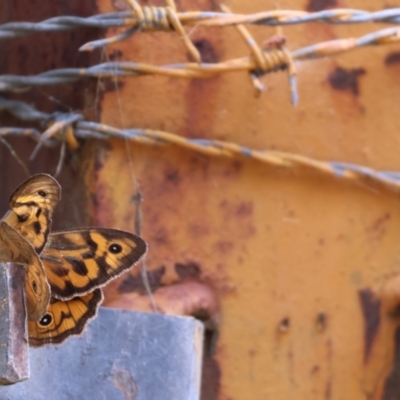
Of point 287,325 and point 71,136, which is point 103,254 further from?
point 287,325

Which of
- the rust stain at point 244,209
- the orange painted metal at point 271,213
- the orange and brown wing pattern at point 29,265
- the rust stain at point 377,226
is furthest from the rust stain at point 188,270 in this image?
the orange and brown wing pattern at point 29,265

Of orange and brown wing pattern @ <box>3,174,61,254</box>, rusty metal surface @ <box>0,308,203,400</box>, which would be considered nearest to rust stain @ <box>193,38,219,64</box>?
rusty metal surface @ <box>0,308,203,400</box>

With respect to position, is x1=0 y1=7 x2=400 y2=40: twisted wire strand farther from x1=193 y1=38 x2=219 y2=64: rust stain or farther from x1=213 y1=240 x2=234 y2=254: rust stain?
x1=213 y1=240 x2=234 y2=254: rust stain

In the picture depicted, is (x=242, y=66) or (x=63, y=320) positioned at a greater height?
(x=242, y=66)

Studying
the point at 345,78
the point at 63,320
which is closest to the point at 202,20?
the point at 345,78

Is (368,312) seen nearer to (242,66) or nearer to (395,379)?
(395,379)

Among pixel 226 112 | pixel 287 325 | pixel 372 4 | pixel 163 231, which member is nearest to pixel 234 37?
pixel 226 112

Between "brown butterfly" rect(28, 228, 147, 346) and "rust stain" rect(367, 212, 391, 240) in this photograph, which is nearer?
"brown butterfly" rect(28, 228, 147, 346)
